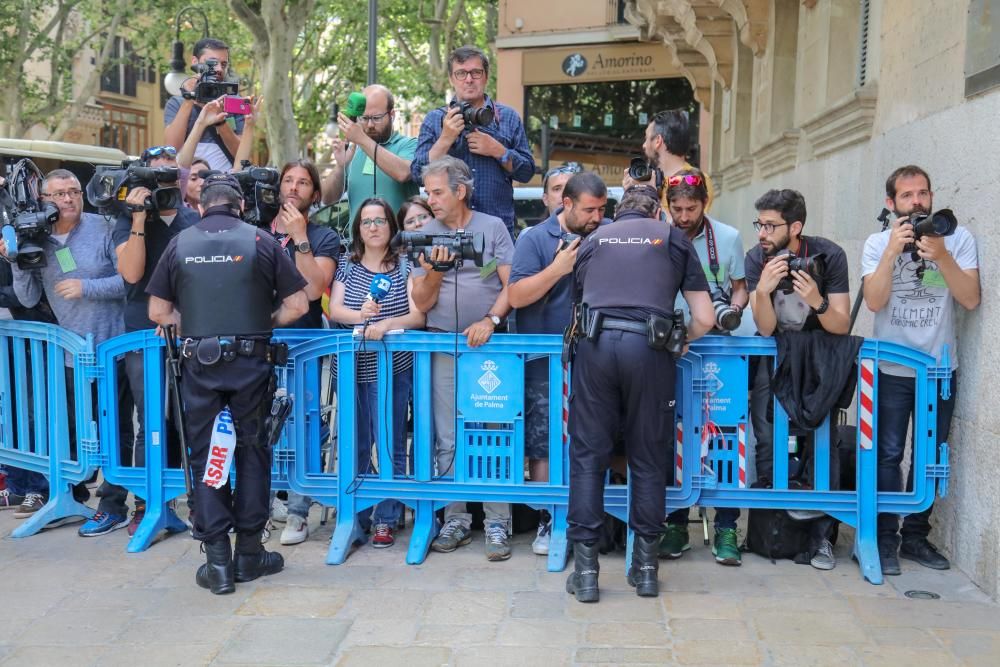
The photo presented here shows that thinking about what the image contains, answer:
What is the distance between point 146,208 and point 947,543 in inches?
174

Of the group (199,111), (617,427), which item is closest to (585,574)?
(617,427)

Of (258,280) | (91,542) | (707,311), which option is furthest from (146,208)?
(707,311)

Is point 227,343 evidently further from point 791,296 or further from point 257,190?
point 791,296

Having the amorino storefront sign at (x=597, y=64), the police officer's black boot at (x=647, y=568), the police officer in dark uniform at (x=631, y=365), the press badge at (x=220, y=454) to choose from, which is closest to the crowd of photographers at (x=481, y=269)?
the police officer in dark uniform at (x=631, y=365)

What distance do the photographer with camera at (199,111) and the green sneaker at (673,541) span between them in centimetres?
386

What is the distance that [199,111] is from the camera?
742cm

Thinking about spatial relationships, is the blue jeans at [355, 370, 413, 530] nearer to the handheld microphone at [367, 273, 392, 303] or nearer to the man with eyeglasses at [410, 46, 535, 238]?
the handheld microphone at [367, 273, 392, 303]

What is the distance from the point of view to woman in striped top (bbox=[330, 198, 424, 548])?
5793mm

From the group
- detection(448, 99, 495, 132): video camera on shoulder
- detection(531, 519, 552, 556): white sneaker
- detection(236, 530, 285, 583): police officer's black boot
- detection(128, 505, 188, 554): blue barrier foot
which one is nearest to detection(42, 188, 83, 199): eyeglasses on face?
detection(128, 505, 188, 554): blue barrier foot

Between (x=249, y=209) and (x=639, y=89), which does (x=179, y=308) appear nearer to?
(x=249, y=209)

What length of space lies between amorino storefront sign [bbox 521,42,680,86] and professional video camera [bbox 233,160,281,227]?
19.0m

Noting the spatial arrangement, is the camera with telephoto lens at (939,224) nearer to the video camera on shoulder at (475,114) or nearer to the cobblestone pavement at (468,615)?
the cobblestone pavement at (468,615)

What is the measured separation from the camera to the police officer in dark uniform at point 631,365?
16.1 ft

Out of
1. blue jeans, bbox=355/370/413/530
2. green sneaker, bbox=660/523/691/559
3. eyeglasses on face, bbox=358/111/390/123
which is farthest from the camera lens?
eyeglasses on face, bbox=358/111/390/123
